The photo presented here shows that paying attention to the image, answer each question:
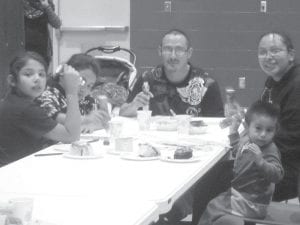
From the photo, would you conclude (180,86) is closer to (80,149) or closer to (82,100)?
(82,100)

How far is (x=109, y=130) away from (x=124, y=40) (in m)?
5.00

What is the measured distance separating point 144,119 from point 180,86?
0.77m

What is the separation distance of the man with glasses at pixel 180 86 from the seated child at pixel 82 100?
491 mm

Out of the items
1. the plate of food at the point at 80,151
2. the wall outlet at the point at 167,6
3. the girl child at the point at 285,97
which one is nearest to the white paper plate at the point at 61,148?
the plate of food at the point at 80,151

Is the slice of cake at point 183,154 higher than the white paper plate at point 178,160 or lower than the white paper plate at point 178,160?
higher

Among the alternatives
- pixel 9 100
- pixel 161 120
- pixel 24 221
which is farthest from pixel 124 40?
pixel 24 221

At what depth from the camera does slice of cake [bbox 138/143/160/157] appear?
101 inches

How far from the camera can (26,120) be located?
9.36ft

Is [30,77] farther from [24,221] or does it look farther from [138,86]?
[24,221]

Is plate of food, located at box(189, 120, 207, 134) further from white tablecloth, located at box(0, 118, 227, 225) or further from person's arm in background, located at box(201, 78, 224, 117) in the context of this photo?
person's arm in background, located at box(201, 78, 224, 117)

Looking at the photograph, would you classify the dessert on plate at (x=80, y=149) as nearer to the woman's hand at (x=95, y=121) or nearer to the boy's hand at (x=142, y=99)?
the woman's hand at (x=95, y=121)

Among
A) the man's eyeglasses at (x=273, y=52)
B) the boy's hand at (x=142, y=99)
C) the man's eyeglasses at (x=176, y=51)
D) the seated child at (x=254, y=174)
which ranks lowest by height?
the seated child at (x=254, y=174)

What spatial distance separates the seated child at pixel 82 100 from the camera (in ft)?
10.9

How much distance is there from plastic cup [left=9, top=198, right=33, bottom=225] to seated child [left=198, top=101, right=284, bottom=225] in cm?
134
